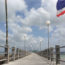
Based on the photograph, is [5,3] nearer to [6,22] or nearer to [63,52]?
[6,22]

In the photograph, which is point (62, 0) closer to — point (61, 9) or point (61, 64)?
point (61, 9)

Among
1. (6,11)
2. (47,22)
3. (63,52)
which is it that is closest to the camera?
(63,52)

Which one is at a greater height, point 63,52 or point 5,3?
point 5,3

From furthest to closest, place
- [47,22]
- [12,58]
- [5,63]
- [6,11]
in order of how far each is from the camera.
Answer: [47,22]
[6,11]
[12,58]
[5,63]

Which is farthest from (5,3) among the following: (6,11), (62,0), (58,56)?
(58,56)

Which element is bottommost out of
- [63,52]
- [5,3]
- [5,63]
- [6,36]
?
[5,63]

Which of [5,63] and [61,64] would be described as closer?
[61,64]

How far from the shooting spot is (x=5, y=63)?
10.9 metres

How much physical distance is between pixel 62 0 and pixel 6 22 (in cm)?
690

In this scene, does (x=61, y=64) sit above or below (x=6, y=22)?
below

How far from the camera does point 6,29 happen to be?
1456cm

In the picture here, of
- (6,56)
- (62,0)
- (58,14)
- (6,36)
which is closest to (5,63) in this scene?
(6,56)

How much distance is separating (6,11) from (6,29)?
1.69 m

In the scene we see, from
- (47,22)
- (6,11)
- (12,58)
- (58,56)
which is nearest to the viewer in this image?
(58,56)
